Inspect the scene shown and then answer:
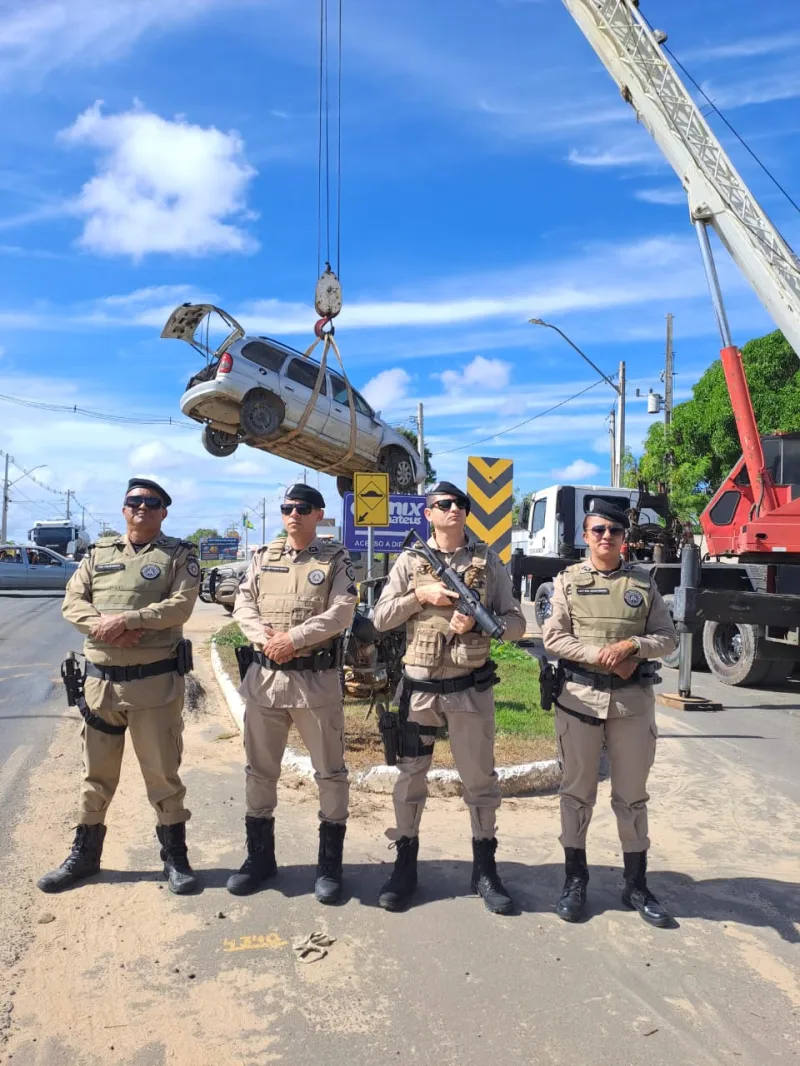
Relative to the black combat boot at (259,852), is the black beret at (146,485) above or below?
above

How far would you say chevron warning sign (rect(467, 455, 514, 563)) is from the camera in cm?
754

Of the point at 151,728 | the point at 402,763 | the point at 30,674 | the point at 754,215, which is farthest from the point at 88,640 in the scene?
the point at 754,215

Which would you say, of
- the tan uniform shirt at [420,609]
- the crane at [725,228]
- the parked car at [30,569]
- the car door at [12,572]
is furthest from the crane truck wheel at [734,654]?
the car door at [12,572]

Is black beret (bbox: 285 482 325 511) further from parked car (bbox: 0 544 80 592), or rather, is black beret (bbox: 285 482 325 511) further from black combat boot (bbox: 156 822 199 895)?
parked car (bbox: 0 544 80 592)

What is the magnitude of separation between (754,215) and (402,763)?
8.72 m

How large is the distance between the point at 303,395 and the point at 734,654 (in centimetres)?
623

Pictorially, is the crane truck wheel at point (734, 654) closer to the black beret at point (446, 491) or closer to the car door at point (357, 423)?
the car door at point (357, 423)

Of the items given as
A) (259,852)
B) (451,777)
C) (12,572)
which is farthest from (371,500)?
(12,572)

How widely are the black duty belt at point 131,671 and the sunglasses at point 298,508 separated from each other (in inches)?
35.6

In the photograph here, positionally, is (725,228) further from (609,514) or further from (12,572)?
(12,572)

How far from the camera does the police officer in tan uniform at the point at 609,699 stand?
3.63 m

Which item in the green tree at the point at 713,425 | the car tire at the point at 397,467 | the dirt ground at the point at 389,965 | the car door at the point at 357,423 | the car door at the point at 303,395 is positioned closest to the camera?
the dirt ground at the point at 389,965

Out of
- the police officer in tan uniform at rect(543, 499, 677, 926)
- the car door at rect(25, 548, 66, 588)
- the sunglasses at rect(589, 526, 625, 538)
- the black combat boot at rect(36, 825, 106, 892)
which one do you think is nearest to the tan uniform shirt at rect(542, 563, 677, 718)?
the police officer in tan uniform at rect(543, 499, 677, 926)

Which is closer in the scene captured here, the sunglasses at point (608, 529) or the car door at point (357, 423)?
the sunglasses at point (608, 529)
